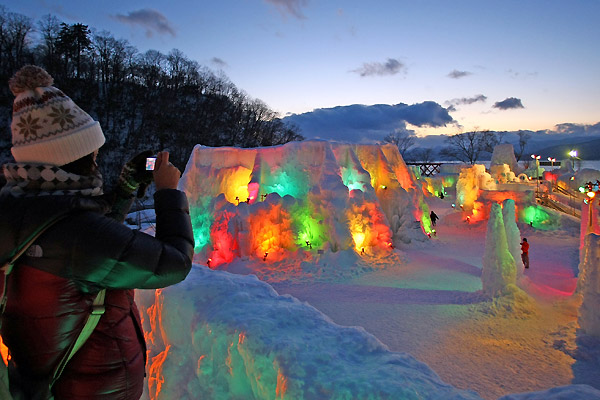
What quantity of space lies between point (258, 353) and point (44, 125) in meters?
2.17

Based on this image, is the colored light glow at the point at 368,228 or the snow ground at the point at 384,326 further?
the colored light glow at the point at 368,228

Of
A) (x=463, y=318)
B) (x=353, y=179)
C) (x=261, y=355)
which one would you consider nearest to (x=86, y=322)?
(x=261, y=355)

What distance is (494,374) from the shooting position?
7.26 m

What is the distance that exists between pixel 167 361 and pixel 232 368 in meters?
0.99

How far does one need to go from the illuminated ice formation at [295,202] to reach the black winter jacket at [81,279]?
13875mm

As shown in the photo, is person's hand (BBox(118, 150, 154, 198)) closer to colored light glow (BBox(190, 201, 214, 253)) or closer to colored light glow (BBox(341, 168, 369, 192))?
colored light glow (BBox(190, 201, 214, 253))

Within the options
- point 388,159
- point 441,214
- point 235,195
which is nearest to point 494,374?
point 235,195

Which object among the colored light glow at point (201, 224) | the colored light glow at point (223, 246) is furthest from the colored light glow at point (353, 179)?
the colored light glow at point (201, 224)

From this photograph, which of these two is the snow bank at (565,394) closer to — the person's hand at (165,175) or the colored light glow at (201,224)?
the person's hand at (165,175)

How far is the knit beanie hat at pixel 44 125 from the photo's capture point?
1.56 meters

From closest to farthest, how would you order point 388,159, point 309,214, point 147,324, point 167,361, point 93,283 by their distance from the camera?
point 93,283 → point 167,361 → point 147,324 → point 309,214 → point 388,159

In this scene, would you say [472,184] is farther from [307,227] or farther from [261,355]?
[261,355]

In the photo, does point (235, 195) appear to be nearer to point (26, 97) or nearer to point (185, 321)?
point (185, 321)

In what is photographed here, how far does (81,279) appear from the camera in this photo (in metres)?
1.50
